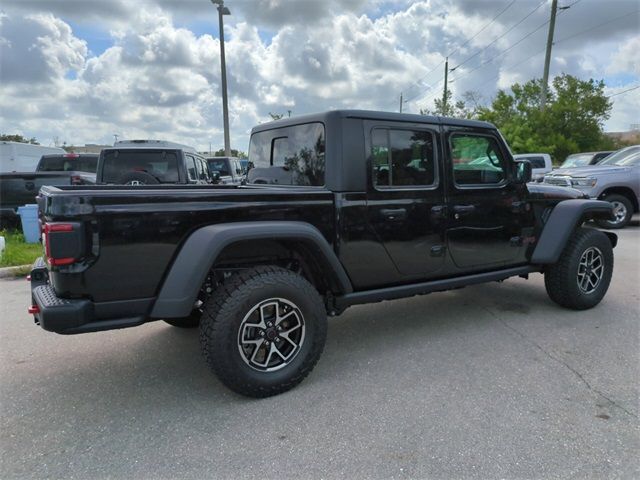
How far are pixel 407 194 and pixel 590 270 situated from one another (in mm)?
2422

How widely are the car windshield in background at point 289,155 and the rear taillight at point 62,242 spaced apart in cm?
169

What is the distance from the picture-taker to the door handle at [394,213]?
11.4 ft

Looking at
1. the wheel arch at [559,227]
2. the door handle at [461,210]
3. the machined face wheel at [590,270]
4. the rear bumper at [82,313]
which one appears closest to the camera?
the rear bumper at [82,313]

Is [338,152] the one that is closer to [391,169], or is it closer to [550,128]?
[391,169]

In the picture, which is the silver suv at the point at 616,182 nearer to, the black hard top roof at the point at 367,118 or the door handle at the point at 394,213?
the black hard top roof at the point at 367,118

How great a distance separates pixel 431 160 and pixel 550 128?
2742cm

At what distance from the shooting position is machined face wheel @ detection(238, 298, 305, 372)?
294cm

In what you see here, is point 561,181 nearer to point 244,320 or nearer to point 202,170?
point 202,170

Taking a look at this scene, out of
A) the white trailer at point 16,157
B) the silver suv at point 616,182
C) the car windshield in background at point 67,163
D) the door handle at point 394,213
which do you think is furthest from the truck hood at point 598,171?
the white trailer at point 16,157

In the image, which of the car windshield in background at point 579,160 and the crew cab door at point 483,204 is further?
the car windshield in background at point 579,160

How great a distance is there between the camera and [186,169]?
7.64m

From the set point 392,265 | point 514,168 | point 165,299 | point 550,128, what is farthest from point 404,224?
point 550,128

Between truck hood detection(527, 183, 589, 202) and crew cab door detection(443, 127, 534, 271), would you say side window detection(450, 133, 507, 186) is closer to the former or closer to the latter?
crew cab door detection(443, 127, 534, 271)

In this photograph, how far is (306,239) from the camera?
3.05 metres
